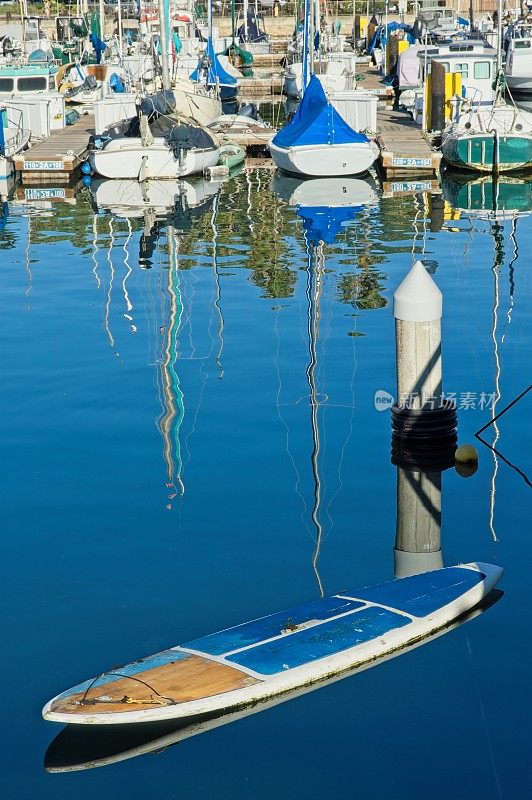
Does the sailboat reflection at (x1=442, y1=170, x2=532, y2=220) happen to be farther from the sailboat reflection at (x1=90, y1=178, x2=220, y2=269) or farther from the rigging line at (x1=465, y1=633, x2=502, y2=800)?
the rigging line at (x1=465, y1=633, x2=502, y2=800)

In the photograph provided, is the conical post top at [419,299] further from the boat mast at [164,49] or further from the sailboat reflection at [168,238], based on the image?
the boat mast at [164,49]

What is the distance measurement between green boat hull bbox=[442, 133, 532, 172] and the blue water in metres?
10.2

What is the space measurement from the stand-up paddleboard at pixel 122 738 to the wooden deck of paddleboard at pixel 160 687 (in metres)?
0.20

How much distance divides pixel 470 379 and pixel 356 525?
15.6 ft

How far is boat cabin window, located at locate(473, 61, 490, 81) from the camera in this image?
42938 mm

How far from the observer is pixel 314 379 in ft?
52.3

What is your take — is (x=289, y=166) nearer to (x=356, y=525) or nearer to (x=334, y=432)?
(x=334, y=432)

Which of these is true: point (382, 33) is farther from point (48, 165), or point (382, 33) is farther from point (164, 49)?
point (48, 165)

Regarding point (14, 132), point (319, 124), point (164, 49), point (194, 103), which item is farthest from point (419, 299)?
point (14, 132)

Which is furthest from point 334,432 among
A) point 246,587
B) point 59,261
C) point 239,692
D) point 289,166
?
point 289,166

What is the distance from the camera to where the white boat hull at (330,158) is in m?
32.8

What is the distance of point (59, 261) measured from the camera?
24.3 metres

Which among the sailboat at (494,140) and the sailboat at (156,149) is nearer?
the sailboat at (494,140)

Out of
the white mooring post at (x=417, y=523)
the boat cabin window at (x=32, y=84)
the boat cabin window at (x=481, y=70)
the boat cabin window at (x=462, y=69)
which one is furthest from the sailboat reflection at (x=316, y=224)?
the boat cabin window at (x=32, y=84)
